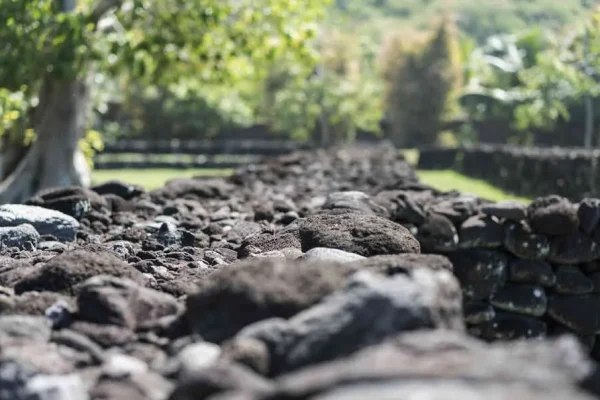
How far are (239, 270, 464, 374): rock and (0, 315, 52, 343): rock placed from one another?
2.94 feet

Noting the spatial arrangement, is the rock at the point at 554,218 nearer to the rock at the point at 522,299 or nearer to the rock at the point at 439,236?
the rock at the point at 522,299

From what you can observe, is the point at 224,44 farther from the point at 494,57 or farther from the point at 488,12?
the point at 488,12

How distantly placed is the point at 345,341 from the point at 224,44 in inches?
562

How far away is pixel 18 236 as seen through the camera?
22.0 ft

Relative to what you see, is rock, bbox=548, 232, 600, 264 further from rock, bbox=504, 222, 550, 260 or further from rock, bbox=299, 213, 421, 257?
rock, bbox=299, 213, 421, 257

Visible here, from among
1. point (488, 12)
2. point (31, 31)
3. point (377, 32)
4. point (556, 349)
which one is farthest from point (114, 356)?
point (488, 12)

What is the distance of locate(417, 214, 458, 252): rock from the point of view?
7930mm

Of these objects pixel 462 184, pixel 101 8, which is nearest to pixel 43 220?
pixel 101 8

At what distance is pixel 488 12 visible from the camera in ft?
444

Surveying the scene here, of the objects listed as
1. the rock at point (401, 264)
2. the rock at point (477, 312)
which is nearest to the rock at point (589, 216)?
the rock at point (477, 312)

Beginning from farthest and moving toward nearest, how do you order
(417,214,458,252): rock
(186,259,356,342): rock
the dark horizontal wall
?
the dark horizontal wall
(417,214,458,252): rock
(186,259,356,342): rock

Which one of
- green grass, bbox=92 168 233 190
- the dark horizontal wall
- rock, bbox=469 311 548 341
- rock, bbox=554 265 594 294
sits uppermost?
rock, bbox=554 265 594 294

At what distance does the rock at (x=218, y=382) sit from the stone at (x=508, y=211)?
4.96 m

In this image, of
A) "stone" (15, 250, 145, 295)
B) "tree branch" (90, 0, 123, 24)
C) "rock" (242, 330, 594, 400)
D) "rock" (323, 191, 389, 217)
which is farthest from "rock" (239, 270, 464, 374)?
"tree branch" (90, 0, 123, 24)
